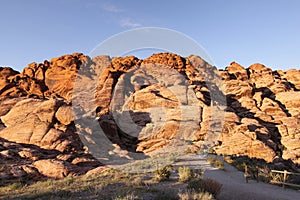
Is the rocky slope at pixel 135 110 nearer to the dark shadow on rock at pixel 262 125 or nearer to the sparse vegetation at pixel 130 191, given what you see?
the dark shadow on rock at pixel 262 125

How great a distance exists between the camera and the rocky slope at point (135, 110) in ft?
79.2

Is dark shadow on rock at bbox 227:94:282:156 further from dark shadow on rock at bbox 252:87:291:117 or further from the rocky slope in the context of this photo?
dark shadow on rock at bbox 252:87:291:117

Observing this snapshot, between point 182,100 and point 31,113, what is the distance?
892 inches

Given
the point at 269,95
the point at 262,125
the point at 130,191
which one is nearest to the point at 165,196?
the point at 130,191

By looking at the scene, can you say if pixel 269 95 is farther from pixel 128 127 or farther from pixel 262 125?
pixel 128 127

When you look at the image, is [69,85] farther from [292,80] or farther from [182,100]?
[292,80]

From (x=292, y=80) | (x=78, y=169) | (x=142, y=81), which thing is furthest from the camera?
(x=292, y=80)

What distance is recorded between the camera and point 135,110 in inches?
1443

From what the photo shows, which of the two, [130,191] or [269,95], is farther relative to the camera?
[269,95]

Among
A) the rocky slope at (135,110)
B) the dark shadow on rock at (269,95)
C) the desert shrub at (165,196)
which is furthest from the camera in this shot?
the dark shadow on rock at (269,95)

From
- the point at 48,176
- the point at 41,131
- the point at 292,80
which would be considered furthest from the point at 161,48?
the point at 292,80

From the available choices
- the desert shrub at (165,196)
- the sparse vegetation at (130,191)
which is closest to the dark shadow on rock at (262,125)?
the sparse vegetation at (130,191)

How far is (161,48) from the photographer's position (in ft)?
68.2

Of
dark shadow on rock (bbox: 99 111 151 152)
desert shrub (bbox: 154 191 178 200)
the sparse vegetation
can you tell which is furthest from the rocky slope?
desert shrub (bbox: 154 191 178 200)
